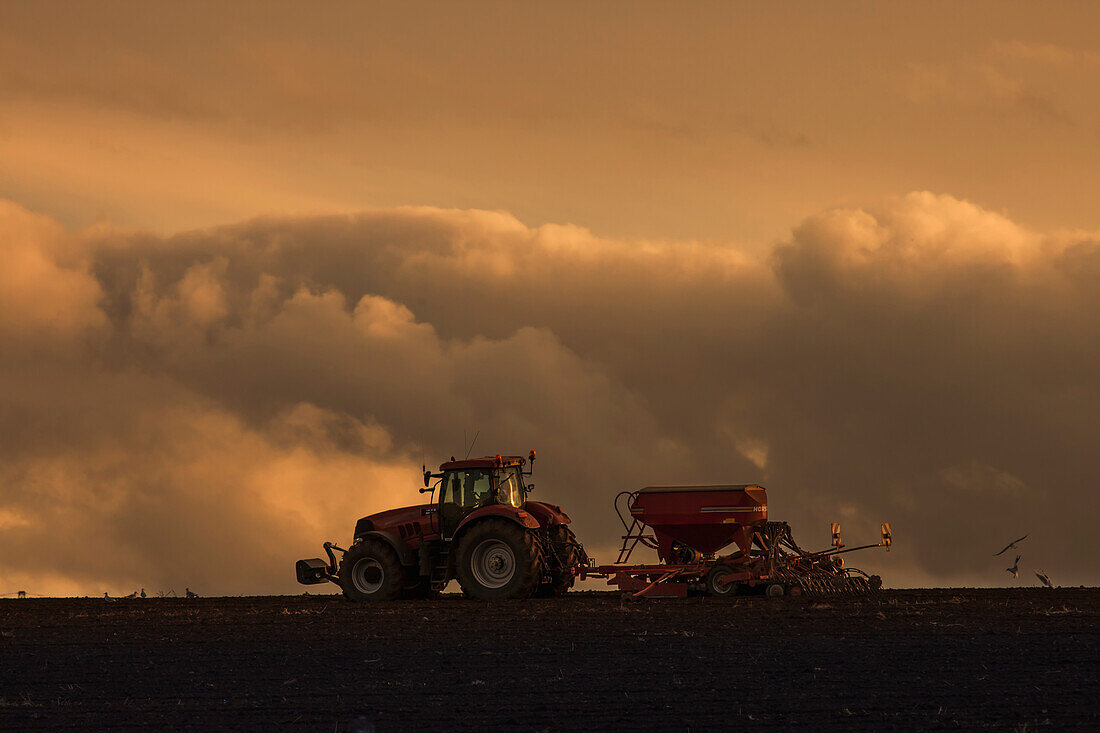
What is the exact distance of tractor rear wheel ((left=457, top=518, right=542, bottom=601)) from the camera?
23906 millimetres

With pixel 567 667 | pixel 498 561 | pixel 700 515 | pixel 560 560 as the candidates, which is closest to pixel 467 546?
pixel 498 561

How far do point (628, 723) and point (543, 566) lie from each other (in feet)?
42.3

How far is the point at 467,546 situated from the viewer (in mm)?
24219

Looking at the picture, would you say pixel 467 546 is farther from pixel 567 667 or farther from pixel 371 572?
pixel 567 667

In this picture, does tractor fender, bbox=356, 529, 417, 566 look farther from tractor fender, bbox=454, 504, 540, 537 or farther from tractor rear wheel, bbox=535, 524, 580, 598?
tractor rear wheel, bbox=535, 524, 580, 598

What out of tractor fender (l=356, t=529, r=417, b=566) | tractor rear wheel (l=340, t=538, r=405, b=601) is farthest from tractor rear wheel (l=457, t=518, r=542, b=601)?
tractor rear wheel (l=340, t=538, r=405, b=601)

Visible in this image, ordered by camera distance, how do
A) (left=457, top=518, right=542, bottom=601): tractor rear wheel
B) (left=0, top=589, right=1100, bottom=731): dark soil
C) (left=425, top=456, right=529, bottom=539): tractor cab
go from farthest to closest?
(left=425, top=456, right=529, bottom=539): tractor cab
(left=457, top=518, right=542, bottom=601): tractor rear wheel
(left=0, top=589, right=1100, bottom=731): dark soil

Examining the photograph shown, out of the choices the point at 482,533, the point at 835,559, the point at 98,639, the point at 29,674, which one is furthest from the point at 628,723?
the point at 835,559

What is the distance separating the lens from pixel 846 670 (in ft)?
47.8

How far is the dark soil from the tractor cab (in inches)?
84.8

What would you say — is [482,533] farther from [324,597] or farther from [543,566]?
[324,597]

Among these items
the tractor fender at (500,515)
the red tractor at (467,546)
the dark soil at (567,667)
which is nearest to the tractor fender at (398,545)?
the red tractor at (467,546)

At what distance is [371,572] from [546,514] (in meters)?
3.73

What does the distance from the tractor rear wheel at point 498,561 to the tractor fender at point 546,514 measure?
1409mm
